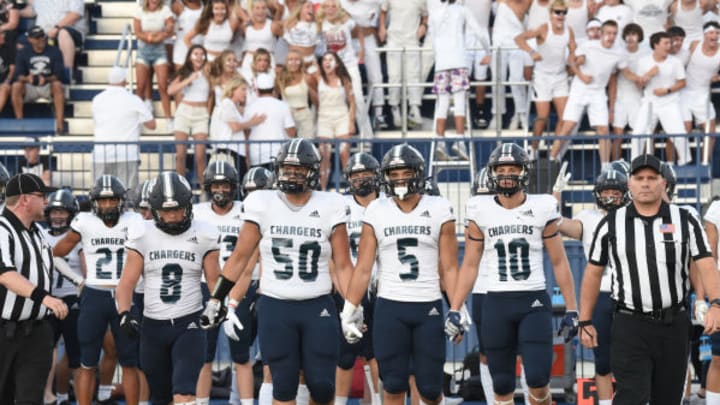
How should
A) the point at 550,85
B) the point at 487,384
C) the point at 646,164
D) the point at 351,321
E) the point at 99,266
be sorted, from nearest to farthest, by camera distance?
the point at 646,164 < the point at 351,321 < the point at 487,384 < the point at 99,266 < the point at 550,85

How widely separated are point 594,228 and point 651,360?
225 cm

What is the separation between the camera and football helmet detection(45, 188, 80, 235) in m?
12.3

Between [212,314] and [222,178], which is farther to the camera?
[222,178]

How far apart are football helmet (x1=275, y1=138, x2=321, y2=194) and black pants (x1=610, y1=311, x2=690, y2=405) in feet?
7.57

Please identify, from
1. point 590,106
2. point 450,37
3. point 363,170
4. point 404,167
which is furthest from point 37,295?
point 590,106

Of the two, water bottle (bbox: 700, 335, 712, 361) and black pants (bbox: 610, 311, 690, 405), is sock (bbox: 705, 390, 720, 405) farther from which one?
black pants (bbox: 610, 311, 690, 405)

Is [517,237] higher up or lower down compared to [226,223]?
lower down

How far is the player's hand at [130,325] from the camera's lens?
31.9ft

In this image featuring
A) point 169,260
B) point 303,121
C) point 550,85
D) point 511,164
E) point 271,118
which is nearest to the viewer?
point 169,260

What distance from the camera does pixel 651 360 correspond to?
344 inches

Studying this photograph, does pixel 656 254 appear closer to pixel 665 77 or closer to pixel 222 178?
pixel 222 178

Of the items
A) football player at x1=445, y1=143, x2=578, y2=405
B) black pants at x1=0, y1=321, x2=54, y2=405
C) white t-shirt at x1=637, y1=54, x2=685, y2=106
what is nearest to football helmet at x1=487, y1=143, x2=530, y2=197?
football player at x1=445, y1=143, x2=578, y2=405

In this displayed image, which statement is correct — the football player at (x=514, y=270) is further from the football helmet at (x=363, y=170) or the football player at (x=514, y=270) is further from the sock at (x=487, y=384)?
the football helmet at (x=363, y=170)

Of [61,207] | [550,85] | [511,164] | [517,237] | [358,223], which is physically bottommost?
[517,237]
